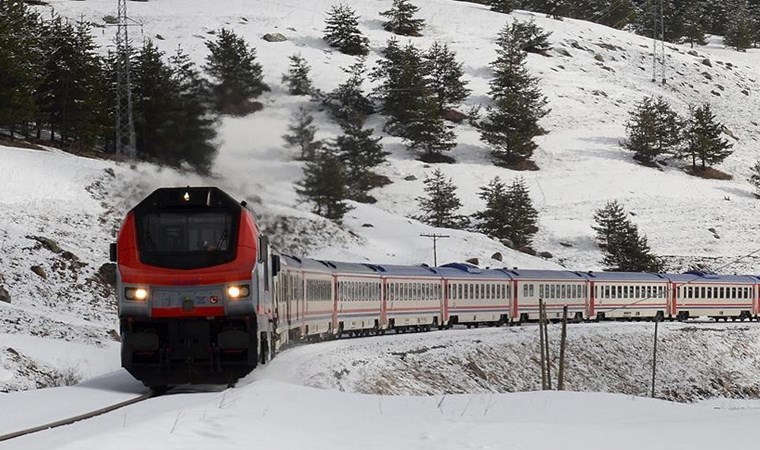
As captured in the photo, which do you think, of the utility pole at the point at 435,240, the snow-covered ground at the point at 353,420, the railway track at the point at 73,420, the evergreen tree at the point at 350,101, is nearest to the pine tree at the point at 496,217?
the utility pole at the point at 435,240

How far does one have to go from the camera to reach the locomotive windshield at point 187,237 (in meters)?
20.5

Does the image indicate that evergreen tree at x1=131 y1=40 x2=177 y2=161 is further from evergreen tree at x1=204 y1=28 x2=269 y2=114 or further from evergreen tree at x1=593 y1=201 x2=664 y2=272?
evergreen tree at x1=593 y1=201 x2=664 y2=272

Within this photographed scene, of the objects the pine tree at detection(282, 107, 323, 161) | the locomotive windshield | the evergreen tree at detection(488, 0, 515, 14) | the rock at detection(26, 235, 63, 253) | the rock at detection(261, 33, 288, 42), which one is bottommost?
the rock at detection(26, 235, 63, 253)

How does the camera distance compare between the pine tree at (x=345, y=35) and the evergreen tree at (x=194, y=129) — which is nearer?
the evergreen tree at (x=194, y=129)

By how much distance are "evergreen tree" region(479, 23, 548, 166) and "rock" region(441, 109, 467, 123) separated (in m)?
3.04

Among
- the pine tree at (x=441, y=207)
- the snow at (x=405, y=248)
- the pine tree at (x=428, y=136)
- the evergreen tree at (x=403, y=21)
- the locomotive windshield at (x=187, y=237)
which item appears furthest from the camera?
the evergreen tree at (x=403, y=21)

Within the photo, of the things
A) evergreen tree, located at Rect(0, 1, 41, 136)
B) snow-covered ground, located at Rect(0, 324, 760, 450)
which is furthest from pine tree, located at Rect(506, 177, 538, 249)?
snow-covered ground, located at Rect(0, 324, 760, 450)

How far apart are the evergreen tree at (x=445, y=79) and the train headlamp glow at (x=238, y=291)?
110m

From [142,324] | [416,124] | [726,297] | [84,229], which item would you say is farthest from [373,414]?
[416,124]

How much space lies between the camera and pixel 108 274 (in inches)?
1953

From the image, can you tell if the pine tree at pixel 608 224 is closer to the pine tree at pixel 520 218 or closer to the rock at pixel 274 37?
the pine tree at pixel 520 218

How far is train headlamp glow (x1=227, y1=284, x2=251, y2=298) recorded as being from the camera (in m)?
20.4

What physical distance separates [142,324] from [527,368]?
30.8m

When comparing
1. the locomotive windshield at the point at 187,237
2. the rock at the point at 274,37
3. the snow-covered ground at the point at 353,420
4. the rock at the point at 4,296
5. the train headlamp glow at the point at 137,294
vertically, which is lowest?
the rock at the point at 4,296
